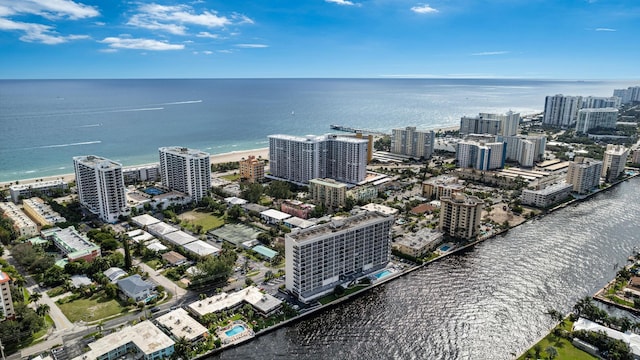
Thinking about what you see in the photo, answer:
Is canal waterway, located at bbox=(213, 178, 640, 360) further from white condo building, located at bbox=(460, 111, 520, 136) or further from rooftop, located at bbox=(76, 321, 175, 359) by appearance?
white condo building, located at bbox=(460, 111, 520, 136)

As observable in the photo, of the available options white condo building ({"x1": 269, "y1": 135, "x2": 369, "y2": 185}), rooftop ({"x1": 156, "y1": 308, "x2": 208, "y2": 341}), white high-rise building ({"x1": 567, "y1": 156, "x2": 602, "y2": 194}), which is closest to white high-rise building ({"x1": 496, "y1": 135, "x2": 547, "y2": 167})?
white high-rise building ({"x1": 567, "y1": 156, "x2": 602, "y2": 194})

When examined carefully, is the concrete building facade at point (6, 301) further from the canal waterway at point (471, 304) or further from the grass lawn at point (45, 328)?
the canal waterway at point (471, 304)

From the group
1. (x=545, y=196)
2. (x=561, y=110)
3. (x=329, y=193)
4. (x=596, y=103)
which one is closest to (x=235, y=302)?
(x=329, y=193)

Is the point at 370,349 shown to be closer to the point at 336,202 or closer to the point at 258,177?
the point at 336,202

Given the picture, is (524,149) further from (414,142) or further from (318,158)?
(318,158)

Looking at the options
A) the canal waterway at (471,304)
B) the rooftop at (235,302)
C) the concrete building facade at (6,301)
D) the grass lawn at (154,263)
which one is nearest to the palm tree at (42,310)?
the concrete building facade at (6,301)

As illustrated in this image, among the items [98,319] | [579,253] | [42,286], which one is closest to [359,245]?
[98,319]
